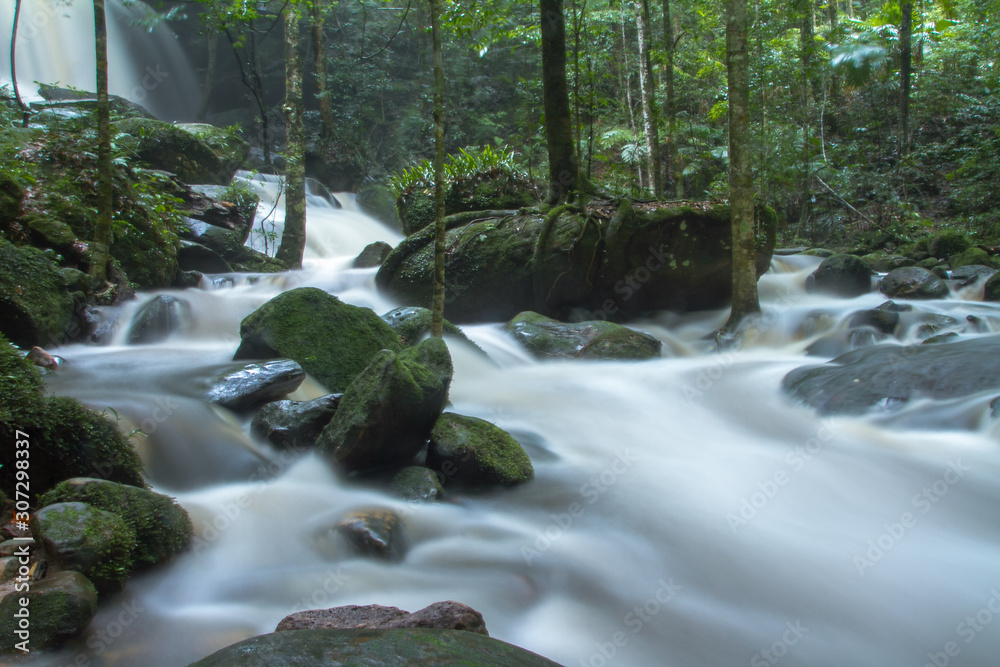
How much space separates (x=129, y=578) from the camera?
308 cm

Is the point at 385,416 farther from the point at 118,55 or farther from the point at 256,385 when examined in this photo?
the point at 118,55

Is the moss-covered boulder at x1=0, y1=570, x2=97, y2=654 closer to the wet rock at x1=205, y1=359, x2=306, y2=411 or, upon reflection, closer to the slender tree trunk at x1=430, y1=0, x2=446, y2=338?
the wet rock at x1=205, y1=359, x2=306, y2=411

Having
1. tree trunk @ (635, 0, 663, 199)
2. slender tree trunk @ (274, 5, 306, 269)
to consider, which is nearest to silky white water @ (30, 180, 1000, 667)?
slender tree trunk @ (274, 5, 306, 269)

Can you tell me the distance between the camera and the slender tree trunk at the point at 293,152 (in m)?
11.6

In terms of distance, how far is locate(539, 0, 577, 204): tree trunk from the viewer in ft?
30.9

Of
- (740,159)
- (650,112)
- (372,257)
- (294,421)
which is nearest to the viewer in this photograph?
(294,421)

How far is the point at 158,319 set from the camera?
761 centimetres

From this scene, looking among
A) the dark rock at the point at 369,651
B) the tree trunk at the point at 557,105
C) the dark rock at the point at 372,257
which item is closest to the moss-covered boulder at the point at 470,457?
the dark rock at the point at 369,651

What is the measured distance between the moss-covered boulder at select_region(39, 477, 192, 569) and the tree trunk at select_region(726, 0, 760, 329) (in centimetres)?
678

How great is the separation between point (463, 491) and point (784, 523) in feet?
7.17

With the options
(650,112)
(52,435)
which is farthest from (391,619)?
(650,112)

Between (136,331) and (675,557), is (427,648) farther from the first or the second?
(136,331)

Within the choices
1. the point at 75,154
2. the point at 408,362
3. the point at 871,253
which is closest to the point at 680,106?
the point at 871,253

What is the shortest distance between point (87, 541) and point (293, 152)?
10004 millimetres
